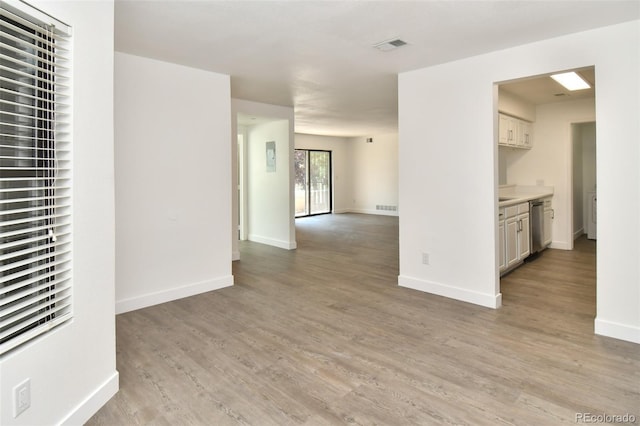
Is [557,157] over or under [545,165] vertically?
over

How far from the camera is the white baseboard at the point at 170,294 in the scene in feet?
12.1

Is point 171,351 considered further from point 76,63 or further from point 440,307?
point 440,307

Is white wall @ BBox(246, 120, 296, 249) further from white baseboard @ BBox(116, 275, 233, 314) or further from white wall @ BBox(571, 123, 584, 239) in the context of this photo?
white wall @ BBox(571, 123, 584, 239)

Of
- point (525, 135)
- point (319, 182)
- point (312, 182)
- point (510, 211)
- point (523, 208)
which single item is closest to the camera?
point (510, 211)

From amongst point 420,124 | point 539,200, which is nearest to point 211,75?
point 420,124

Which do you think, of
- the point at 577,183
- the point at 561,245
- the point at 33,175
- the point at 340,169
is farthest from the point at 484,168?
the point at 340,169

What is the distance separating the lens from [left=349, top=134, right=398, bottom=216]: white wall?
11.7 metres

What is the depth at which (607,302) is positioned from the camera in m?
3.08

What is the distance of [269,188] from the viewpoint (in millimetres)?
7109

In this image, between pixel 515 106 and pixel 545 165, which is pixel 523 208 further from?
pixel 545 165

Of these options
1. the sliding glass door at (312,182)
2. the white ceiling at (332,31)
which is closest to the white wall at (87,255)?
the white ceiling at (332,31)

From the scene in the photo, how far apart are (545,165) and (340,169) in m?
6.79

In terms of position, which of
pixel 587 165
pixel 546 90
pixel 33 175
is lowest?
pixel 33 175

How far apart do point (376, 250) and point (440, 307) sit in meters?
2.84
